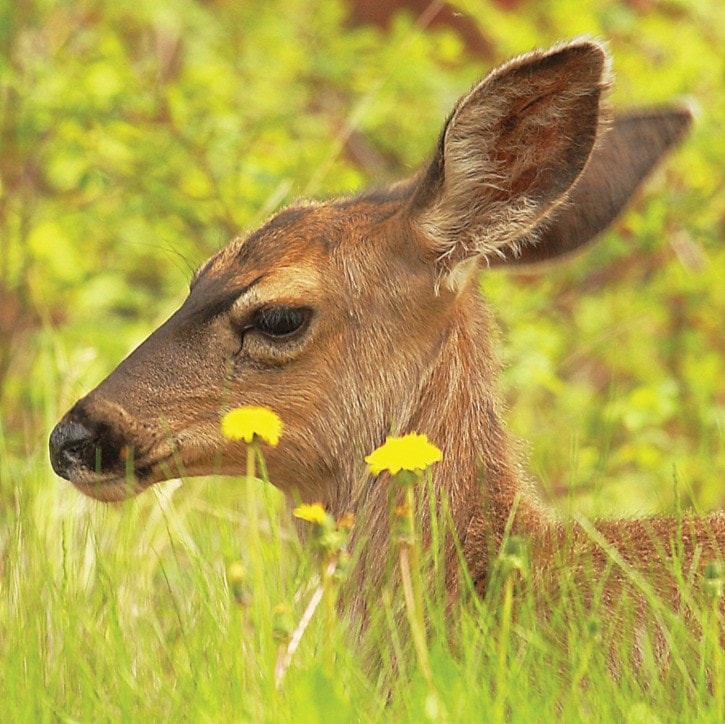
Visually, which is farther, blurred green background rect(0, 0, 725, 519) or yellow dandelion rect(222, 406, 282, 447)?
blurred green background rect(0, 0, 725, 519)

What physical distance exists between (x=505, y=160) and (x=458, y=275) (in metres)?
0.32

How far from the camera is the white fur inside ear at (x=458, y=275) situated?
12.7 feet

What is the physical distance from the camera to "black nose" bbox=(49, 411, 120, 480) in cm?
367

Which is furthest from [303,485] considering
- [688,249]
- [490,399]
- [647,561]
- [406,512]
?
[688,249]

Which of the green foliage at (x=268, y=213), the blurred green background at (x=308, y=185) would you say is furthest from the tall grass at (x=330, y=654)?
the blurred green background at (x=308, y=185)

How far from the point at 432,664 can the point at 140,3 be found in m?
4.33

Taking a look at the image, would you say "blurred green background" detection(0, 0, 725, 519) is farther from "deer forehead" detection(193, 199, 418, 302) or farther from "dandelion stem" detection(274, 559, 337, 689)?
"dandelion stem" detection(274, 559, 337, 689)

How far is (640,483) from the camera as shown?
693cm

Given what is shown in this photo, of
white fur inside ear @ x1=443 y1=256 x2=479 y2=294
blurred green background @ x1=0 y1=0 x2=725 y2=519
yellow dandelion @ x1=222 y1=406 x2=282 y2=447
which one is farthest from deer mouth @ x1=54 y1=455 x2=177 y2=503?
blurred green background @ x1=0 y1=0 x2=725 y2=519

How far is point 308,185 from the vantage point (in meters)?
6.08

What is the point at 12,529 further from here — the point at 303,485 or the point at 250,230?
the point at 250,230

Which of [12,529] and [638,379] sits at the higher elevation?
[638,379]

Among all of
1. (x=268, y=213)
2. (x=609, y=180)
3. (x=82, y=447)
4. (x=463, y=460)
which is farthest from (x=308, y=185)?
(x=82, y=447)

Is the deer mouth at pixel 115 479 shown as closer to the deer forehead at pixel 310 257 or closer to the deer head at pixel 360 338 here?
the deer head at pixel 360 338
